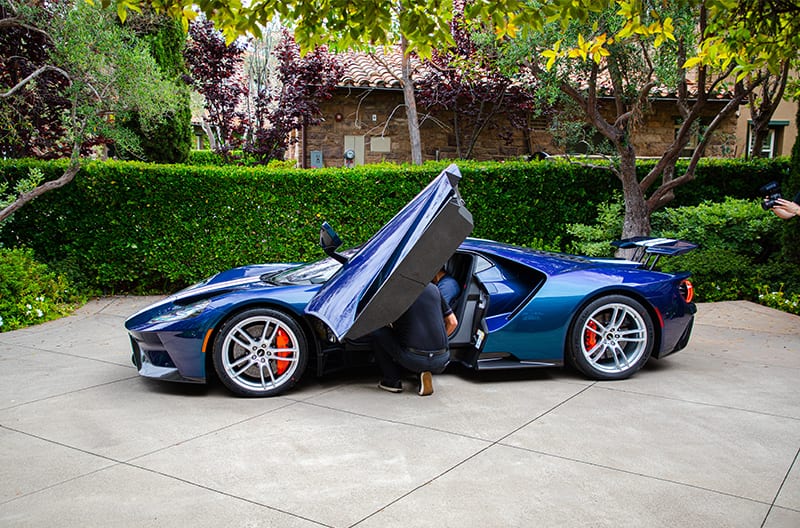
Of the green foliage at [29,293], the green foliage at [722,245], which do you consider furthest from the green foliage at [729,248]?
the green foliage at [29,293]

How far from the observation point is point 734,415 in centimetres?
512

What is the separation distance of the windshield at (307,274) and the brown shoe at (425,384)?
3.75 ft

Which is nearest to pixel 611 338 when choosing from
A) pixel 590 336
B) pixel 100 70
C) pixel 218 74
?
pixel 590 336

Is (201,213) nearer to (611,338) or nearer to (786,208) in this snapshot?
(611,338)

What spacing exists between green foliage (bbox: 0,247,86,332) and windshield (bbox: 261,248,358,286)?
12.9 ft

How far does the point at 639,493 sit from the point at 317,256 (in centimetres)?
716

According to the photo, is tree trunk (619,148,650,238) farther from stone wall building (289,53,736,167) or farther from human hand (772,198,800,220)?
stone wall building (289,53,736,167)

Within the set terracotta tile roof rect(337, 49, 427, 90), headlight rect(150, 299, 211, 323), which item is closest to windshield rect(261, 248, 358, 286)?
headlight rect(150, 299, 211, 323)

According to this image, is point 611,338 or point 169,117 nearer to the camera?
point 611,338

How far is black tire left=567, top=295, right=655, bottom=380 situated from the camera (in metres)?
5.93

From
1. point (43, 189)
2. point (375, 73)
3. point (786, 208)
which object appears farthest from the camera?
point (375, 73)

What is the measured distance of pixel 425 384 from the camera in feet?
18.3

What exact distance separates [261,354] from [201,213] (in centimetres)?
494

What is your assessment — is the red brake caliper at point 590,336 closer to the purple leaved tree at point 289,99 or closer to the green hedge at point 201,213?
the green hedge at point 201,213
